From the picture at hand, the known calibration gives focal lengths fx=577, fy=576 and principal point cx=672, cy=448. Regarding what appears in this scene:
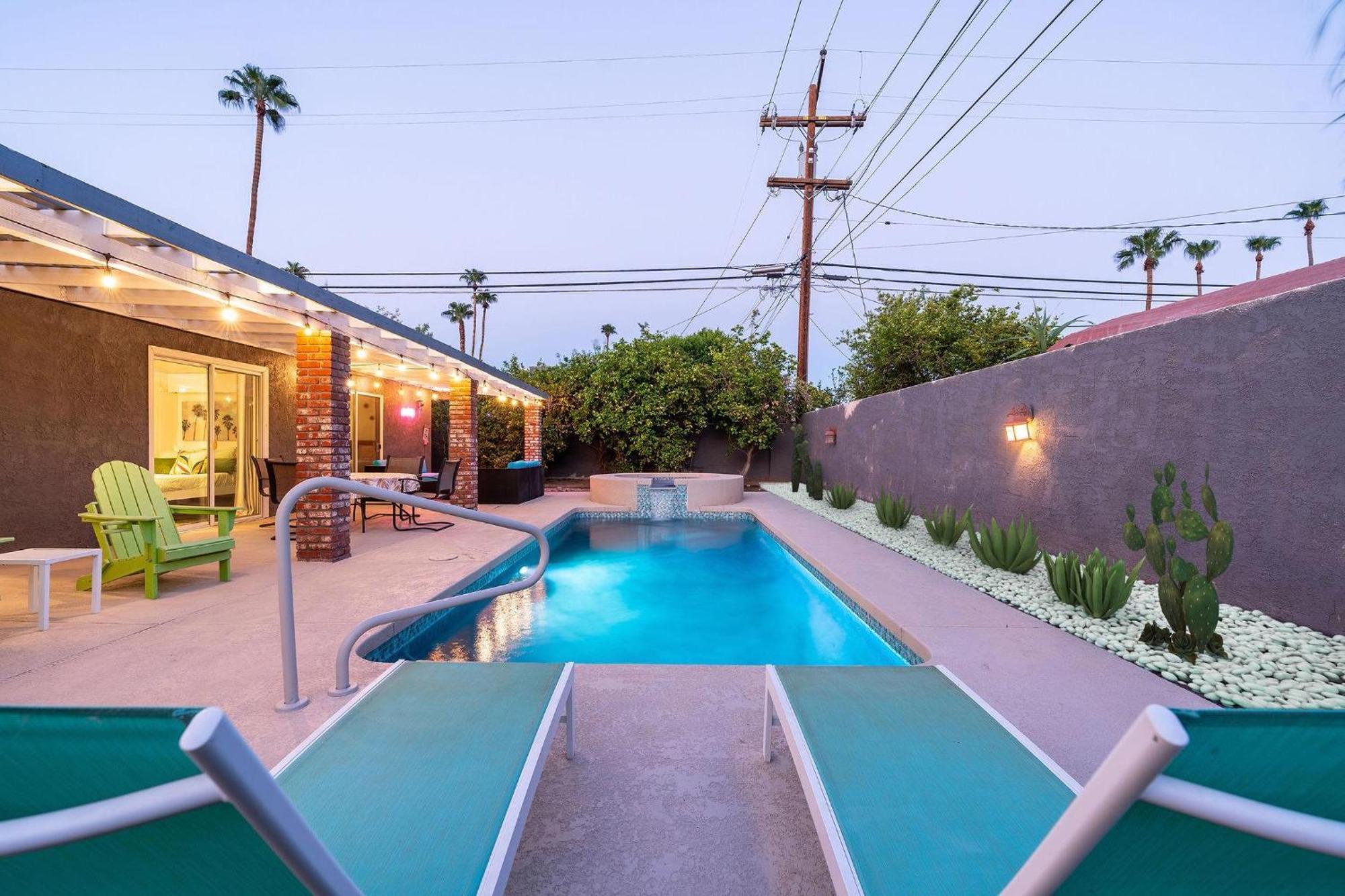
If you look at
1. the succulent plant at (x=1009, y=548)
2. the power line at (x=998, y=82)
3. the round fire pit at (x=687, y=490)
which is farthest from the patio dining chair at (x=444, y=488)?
the power line at (x=998, y=82)

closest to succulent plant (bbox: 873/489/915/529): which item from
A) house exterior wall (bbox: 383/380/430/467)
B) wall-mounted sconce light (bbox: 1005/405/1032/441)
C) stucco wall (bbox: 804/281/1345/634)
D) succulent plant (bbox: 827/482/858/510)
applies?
stucco wall (bbox: 804/281/1345/634)

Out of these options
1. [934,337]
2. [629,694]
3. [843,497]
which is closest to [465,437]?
[843,497]

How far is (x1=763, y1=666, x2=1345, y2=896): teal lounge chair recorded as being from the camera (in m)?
0.70

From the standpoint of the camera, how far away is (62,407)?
6.07 metres

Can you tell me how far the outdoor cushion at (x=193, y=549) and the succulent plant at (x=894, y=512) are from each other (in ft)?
24.3

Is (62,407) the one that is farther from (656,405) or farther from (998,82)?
(998,82)

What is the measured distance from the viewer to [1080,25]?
24.3 ft

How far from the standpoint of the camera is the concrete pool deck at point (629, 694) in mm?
1896

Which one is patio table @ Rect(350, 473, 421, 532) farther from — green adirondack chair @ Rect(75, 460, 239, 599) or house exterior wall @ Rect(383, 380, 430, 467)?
house exterior wall @ Rect(383, 380, 430, 467)

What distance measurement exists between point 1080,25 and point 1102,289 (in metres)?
22.9

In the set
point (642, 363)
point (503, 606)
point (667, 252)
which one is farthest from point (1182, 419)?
point (667, 252)

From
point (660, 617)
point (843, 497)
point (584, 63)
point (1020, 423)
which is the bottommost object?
point (660, 617)

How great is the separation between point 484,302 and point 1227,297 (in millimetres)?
38603

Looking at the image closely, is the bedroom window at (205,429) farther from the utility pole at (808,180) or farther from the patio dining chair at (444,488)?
the utility pole at (808,180)
